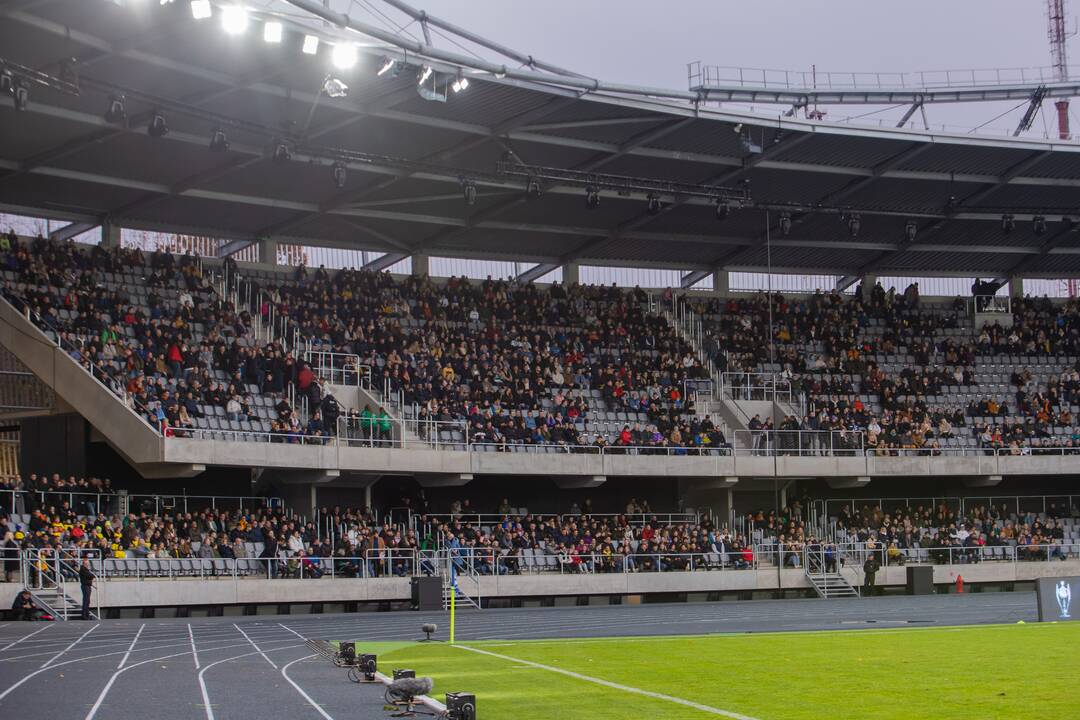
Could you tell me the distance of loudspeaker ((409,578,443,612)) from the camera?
36.0 metres

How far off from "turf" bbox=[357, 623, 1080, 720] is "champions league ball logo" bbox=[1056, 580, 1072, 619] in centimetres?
245

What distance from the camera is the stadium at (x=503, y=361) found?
3192cm

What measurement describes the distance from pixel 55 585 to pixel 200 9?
13.0 m

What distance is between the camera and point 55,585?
3112cm

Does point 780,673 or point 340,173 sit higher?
→ point 340,173

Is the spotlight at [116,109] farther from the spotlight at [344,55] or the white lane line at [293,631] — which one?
the white lane line at [293,631]

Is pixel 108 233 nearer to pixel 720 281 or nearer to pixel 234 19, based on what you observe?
pixel 234 19

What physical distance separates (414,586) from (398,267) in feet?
62.6

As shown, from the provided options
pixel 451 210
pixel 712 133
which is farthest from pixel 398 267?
pixel 712 133

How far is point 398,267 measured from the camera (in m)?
53.0

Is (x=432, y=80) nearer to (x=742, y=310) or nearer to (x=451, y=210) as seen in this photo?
(x=451, y=210)

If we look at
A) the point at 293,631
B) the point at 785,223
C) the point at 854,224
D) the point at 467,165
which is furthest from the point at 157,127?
the point at 854,224

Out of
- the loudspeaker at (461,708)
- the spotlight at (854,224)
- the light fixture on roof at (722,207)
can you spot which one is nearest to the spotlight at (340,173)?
the light fixture on roof at (722,207)

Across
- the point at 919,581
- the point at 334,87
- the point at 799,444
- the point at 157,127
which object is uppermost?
the point at 334,87
